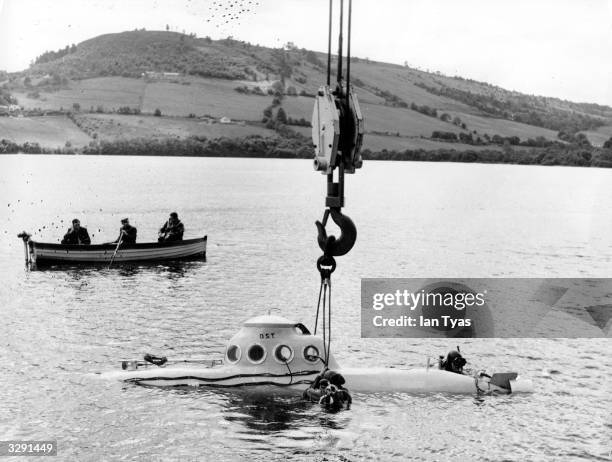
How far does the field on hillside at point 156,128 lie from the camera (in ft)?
505

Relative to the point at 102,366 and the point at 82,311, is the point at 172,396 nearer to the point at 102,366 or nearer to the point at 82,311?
the point at 102,366

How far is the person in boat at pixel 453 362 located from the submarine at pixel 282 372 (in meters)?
0.27

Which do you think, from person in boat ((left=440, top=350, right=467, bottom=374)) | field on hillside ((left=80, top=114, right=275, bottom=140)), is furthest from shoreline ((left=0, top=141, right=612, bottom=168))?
person in boat ((left=440, top=350, right=467, bottom=374))

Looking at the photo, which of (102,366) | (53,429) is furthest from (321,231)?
(102,366)

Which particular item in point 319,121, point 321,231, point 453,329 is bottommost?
point 453,329

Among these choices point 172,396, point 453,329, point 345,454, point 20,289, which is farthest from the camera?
point 20,289

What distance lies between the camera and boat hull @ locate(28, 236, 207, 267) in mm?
45531

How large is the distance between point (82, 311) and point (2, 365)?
30.0 feet

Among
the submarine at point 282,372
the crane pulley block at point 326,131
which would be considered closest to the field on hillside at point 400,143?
the submarine at point 282,372

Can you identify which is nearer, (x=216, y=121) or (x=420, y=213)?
(x=420, y=213)

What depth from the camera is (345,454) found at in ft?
66.4

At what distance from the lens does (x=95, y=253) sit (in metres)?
46.0

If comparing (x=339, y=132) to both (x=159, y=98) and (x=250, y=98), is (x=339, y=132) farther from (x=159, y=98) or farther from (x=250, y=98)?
(x=250, y=98)

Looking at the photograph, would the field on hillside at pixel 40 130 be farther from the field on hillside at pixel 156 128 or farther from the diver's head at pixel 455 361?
the diver's head at pixel 455 361
